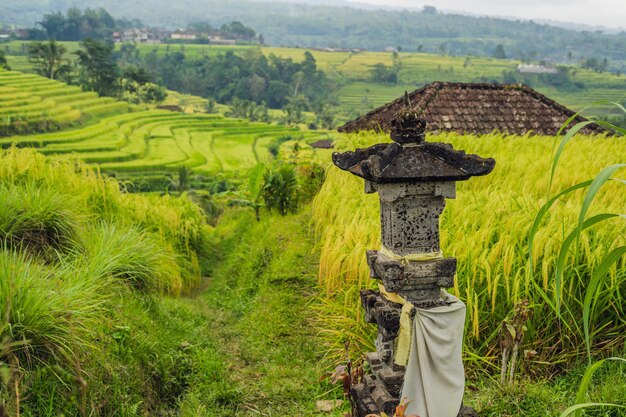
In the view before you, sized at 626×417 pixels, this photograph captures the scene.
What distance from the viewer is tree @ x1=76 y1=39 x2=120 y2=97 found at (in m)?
46.1

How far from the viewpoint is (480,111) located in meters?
11.9

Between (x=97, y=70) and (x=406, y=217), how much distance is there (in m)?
48.7

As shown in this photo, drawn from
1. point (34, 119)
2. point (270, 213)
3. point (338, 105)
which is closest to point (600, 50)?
point (338, 105)

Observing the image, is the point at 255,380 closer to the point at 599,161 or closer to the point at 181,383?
the point at 181,383

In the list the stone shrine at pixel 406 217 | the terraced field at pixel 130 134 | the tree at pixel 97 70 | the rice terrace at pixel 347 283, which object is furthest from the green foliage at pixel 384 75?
the stone shrine at pixel 406 217

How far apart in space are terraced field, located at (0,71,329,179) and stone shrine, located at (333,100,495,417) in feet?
69.0

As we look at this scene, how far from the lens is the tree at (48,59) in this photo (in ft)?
153

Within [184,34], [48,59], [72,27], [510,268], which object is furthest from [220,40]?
[510,268]

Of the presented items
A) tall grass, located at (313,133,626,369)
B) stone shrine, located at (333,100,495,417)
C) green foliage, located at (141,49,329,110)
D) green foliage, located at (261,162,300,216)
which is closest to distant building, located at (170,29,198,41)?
green foliage, located at (141,49,329,110)

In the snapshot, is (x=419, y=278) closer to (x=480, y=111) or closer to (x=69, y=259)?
(x=69, y=259)

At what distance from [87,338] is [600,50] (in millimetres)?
183565

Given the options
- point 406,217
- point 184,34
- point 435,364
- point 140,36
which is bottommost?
point 435,364

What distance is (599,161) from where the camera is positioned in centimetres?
673

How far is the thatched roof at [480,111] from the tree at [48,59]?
4241 centimetres
